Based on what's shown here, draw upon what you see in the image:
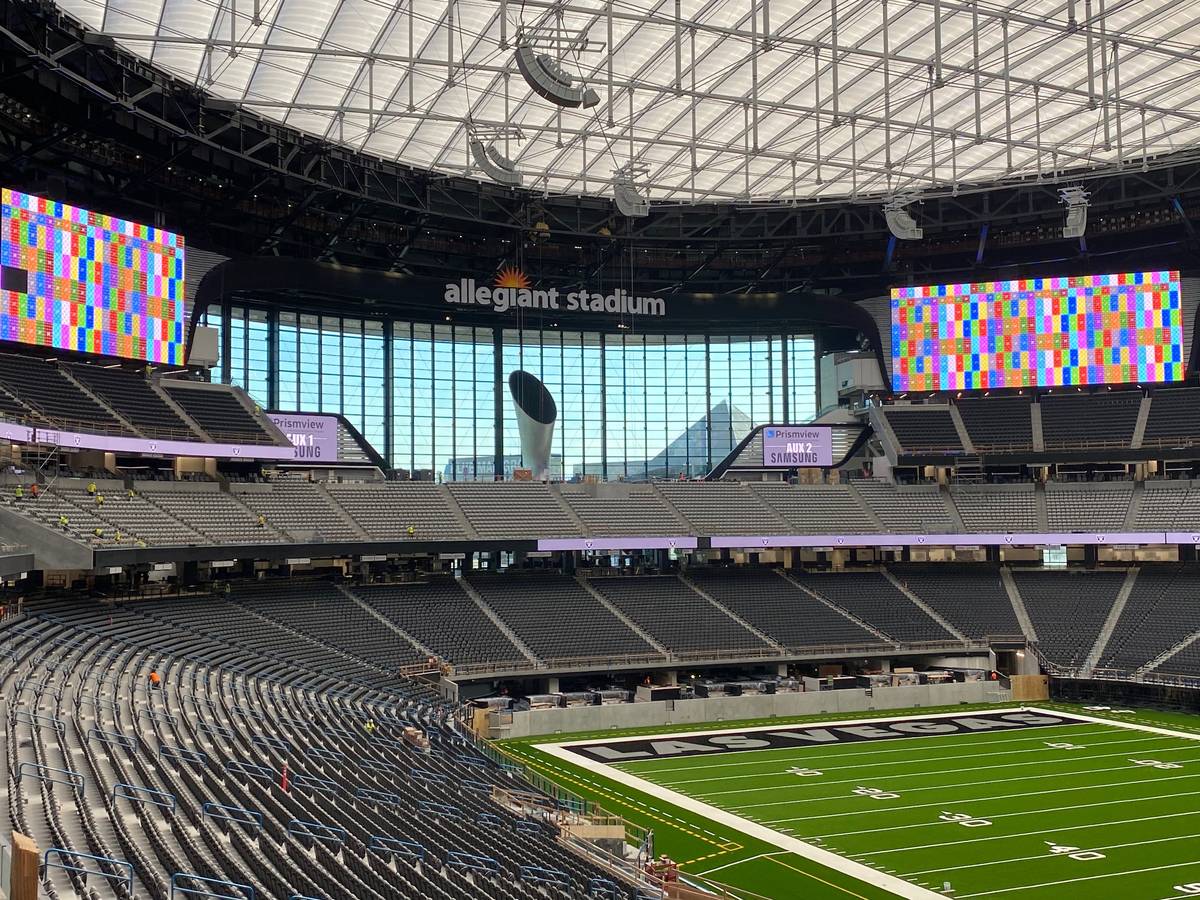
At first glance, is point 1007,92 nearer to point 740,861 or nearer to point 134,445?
point 740,861

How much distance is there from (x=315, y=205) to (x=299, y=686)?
2221cm

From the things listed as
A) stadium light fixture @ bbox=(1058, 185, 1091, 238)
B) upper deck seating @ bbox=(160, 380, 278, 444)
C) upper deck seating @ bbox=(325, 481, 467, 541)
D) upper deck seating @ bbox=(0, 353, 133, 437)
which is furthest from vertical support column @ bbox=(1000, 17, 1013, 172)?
upper deck seating @ bbox=(0, 353, 133, 437)

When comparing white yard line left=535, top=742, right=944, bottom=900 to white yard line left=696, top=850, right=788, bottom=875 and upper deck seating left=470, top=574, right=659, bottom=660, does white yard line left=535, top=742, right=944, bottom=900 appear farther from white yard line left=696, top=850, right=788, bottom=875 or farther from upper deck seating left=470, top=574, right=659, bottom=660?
upper deck seating left=470, top=574, right=659, bottom=660

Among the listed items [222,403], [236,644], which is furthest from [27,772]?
[222,403]

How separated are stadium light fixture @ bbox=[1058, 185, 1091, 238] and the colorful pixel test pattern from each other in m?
34.2

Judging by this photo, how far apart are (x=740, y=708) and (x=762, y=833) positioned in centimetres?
1521

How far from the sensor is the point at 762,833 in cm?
2695

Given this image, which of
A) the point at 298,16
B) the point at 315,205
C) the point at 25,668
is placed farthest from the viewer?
the point at 315,205

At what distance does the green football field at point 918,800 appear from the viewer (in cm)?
2348

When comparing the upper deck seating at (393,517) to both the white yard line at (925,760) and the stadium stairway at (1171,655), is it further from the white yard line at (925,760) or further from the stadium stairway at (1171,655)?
the stadium stairway at (1171,655)

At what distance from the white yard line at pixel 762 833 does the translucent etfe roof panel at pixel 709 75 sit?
1867cm

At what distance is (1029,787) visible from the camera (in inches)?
1215

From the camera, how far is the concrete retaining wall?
39.4 meters

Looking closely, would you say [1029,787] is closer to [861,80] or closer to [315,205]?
[861,80]
